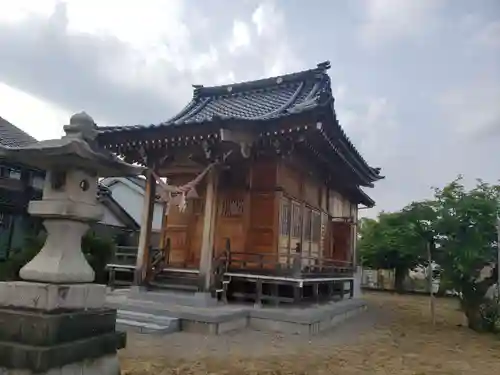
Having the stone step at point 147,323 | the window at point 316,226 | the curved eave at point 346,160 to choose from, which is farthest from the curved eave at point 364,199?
the stone step at point 147,323

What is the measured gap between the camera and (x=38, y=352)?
3.72m

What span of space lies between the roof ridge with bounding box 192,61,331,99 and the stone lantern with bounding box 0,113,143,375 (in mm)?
9249

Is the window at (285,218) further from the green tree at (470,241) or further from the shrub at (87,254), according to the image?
the shrub at (87,254)

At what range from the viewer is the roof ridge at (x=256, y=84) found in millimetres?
12757

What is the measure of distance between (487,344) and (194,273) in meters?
6.38

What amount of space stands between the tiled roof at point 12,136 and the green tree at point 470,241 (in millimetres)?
15143

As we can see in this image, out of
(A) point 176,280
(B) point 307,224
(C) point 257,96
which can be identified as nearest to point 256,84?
(C) point 257,96

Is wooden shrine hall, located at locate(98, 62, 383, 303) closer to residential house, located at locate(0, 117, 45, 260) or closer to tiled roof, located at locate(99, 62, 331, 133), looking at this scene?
tiled roof, located at locate(99, 62, 331, 133)

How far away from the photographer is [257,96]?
14172mm

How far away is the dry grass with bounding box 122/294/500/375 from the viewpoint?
5555mm

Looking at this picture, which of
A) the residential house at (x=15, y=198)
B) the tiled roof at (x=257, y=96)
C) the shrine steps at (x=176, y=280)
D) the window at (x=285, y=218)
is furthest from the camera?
the residential house at (x=15, y=198)

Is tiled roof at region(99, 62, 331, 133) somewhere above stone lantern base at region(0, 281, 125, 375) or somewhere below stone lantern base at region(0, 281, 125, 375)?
above

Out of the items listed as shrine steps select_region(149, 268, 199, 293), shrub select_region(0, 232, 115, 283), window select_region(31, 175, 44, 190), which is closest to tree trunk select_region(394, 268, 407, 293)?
shrub select_region(0, 232, 115, 283)

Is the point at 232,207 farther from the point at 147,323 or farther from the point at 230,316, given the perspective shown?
the point at 147,323
